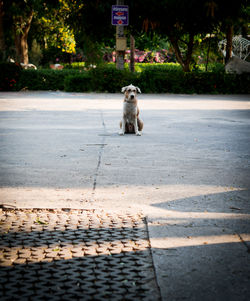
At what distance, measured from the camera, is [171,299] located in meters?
3.19

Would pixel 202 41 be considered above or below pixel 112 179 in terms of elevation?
above

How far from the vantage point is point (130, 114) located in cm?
1096

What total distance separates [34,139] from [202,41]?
87.0 feet

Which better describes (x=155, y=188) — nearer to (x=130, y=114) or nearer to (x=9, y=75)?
(x=130, y=114)

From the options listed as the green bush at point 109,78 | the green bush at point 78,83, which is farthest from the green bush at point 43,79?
the green bush at point 109,78

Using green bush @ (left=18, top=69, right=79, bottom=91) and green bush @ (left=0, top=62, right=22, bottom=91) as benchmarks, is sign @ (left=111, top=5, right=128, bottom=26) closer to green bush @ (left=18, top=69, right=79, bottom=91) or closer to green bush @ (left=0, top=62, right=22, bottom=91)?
green bush @ (left=18, top=69, right=79, bottom=91)

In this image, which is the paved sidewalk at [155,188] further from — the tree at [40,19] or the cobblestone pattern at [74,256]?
the tree at [40,19]

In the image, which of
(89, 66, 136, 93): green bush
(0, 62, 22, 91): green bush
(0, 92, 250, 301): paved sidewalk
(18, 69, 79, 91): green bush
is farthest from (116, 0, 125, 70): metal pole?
(0, 92, 250, 301): paved sidewalk

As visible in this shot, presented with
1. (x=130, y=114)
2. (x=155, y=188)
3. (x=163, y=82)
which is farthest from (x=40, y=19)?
(x=155, y=188)

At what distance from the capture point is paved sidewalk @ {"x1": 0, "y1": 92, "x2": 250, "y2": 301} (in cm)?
365

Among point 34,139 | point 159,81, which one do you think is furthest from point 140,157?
point 159,81

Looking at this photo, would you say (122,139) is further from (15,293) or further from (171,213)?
(15,293)

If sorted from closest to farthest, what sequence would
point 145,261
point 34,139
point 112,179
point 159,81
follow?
point 145,261
point 112,179
point 34,139
point 159,81

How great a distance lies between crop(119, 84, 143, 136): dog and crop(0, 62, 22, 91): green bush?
49.3 ft
